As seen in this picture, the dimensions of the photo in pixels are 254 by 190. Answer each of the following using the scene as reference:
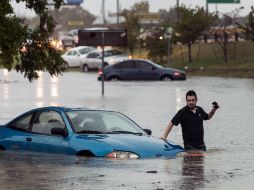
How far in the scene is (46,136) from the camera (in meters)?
17.0

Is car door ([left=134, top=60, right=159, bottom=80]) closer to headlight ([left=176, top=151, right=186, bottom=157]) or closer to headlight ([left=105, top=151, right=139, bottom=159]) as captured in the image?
headlight ([left=176, top=151, right=186, bottom=157])

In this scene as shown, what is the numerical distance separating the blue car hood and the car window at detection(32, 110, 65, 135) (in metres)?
0.95

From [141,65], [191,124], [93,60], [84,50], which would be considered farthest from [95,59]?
[191,124]

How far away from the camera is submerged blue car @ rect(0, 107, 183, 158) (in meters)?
16.1

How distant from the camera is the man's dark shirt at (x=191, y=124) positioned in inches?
668

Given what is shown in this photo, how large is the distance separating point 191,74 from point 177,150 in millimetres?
49401

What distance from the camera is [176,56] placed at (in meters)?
79.4

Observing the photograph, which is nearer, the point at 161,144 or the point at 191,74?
the point at 161,144

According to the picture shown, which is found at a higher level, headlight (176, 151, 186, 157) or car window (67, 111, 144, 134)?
car window (67, 111, 144, 134)

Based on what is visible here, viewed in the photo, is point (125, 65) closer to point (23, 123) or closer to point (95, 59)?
point (95, 59)

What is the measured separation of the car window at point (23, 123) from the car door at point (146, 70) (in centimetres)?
4041

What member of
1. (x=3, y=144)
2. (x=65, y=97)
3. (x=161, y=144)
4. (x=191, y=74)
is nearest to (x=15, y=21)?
(x=3, y=144)

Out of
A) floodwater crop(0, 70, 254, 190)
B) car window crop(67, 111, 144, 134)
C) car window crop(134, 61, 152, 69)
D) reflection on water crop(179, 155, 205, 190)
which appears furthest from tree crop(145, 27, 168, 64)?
reflection on water crop(179, 155, 205, 190)

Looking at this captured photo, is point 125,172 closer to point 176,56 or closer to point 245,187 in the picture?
point 245,187
